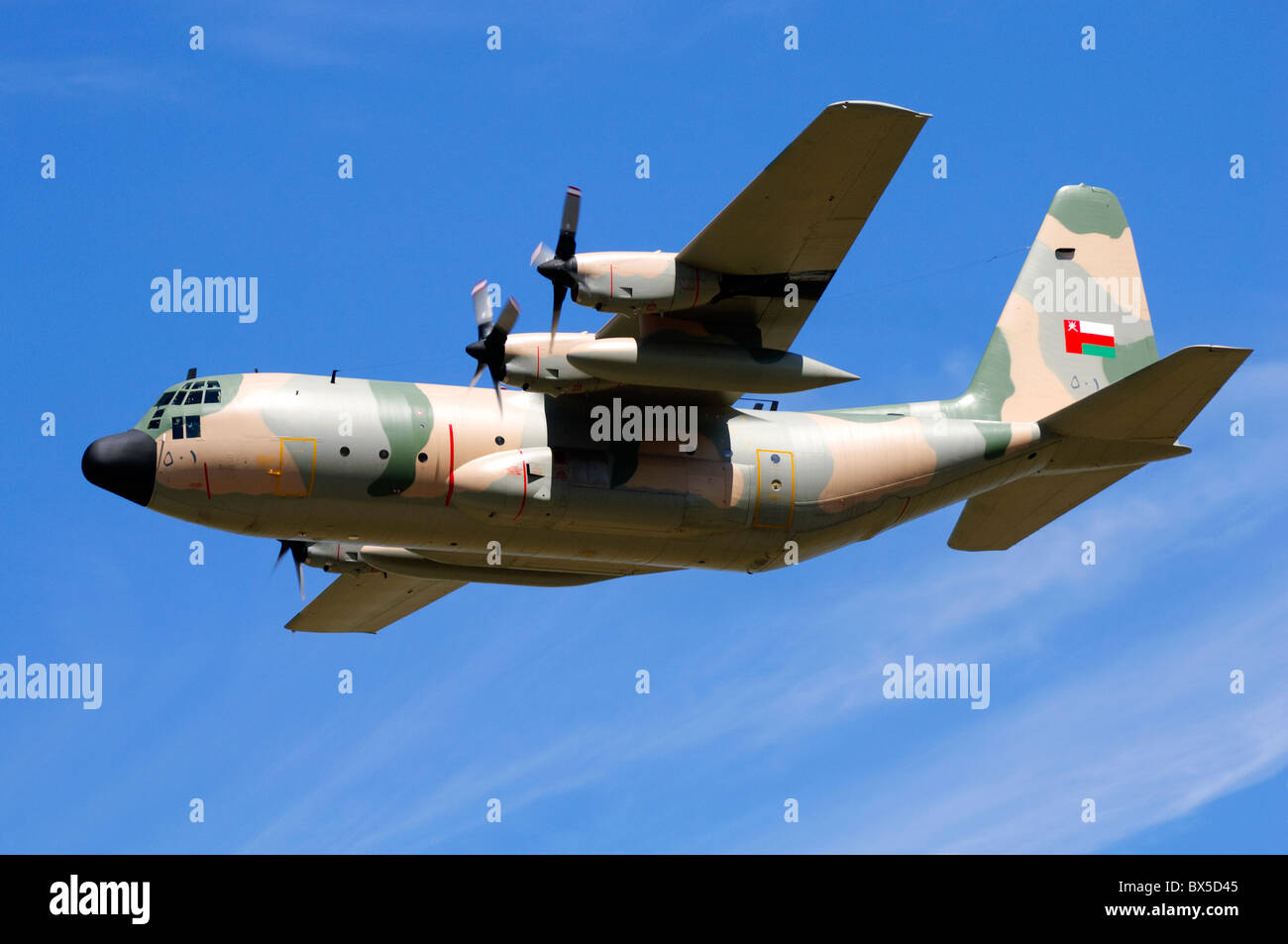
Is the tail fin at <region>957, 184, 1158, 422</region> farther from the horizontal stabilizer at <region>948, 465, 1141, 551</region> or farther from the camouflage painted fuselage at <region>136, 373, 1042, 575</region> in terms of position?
the camouflage painted fuselage at <region>136, 373, 1042, 575</region>

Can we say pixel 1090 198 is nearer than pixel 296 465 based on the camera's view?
No

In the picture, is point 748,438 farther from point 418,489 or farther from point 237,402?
point 237,402

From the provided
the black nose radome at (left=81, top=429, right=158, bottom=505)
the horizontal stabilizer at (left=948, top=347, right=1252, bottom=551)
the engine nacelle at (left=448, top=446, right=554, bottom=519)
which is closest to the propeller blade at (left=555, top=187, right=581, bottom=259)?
the engine nacelle at (left=448, top=446, right=554, bottom=519)

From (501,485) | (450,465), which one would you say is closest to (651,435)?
(501,485)

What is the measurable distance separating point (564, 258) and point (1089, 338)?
903cm

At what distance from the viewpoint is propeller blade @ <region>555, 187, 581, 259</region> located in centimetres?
1988

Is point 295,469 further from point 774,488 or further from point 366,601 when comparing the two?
point 366,601

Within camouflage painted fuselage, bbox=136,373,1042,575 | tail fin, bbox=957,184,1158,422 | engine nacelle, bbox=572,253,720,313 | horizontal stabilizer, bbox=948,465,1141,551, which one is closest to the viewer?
engine nacelle, bbox=572,253,720,313

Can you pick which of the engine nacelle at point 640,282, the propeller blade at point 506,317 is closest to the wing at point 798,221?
the engine nacelle at point 640,282

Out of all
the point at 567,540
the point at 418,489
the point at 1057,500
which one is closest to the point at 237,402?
the point at 418,489

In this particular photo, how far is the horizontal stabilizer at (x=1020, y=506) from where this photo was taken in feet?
77.9

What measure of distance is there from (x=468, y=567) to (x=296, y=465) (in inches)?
156

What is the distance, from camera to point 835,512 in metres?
A: 21.8

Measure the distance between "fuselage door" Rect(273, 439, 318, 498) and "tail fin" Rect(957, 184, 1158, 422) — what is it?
9.33m
